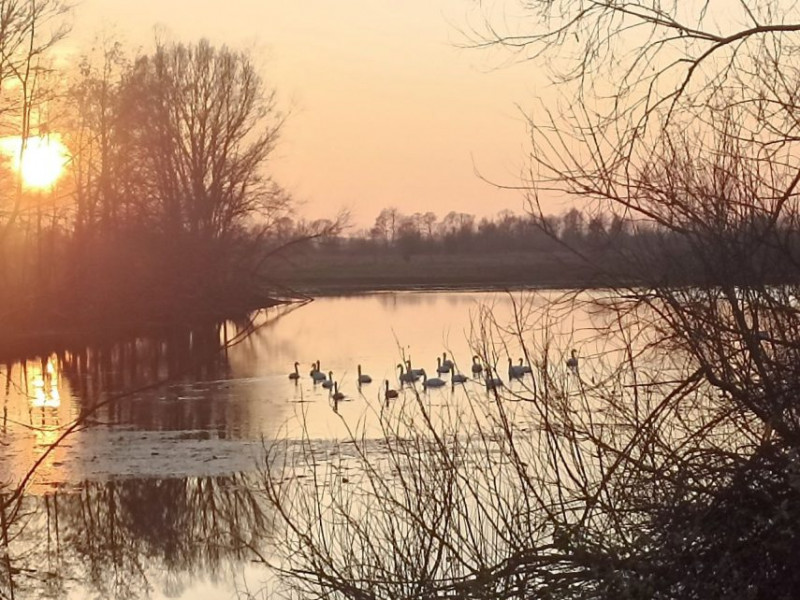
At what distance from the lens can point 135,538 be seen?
10844 mm

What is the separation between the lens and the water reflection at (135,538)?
378 inches

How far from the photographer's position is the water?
31.0 ft

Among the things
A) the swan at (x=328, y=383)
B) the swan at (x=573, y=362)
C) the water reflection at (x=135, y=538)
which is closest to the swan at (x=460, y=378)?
the swan at (x=573, y=362)

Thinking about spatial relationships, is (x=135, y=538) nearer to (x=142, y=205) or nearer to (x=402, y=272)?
(x=142, y=205)

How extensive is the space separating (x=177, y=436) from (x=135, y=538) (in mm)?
4824

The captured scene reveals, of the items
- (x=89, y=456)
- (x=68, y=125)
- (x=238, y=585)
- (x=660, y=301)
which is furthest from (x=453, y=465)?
(x=68, y=125)

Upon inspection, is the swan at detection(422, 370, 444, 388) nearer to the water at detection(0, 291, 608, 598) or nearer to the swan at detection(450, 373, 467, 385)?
the water at detection(0, 291, 608, 598)

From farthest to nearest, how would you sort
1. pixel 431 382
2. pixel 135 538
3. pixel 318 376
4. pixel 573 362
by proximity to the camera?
pixel 318 376, pixel 431 382, pixel 135 538, pixel 573 362

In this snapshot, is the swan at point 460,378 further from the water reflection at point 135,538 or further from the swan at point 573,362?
the water reflection at point 135,538

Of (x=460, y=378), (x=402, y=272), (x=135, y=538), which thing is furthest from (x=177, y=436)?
(x=402, y=272)

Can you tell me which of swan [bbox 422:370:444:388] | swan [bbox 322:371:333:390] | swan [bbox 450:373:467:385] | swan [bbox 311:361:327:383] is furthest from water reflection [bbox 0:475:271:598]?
swan [bbox 311:361:327:383]

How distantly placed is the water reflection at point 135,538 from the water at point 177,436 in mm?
19

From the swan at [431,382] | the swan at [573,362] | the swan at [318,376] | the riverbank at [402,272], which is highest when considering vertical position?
the riverbank at [402,272]

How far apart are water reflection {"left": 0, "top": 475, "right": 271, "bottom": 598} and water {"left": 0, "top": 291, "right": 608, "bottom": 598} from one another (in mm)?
19
